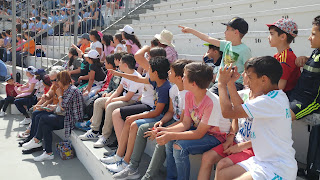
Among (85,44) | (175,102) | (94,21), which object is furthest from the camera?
(94,21)

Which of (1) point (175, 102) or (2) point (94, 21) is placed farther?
(2) point (94, 21)

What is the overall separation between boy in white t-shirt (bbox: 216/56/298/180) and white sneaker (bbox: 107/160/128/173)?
47.7 inches

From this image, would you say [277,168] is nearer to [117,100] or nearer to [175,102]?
[175,102]

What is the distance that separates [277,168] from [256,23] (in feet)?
10.6

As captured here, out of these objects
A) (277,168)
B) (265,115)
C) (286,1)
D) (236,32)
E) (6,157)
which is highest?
(286,1)

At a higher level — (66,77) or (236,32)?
(236,32)

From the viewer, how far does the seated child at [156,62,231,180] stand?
7.50ft

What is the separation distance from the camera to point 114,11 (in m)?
8.90

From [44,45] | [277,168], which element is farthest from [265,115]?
[44,45]

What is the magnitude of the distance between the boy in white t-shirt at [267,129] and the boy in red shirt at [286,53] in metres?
0.66

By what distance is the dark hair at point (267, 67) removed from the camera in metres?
1.90

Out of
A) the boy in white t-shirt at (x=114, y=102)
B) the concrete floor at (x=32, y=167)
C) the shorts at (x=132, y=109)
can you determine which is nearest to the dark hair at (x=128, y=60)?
the boy in white t-shirt at (x=114, y=102)

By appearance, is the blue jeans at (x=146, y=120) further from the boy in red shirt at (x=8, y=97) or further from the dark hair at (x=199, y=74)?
the boy in red shirt at (x=8, y=97)

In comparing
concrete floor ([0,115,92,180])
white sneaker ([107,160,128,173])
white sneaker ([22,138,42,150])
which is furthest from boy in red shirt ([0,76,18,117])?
white sneaker ([107,160,128,173])
